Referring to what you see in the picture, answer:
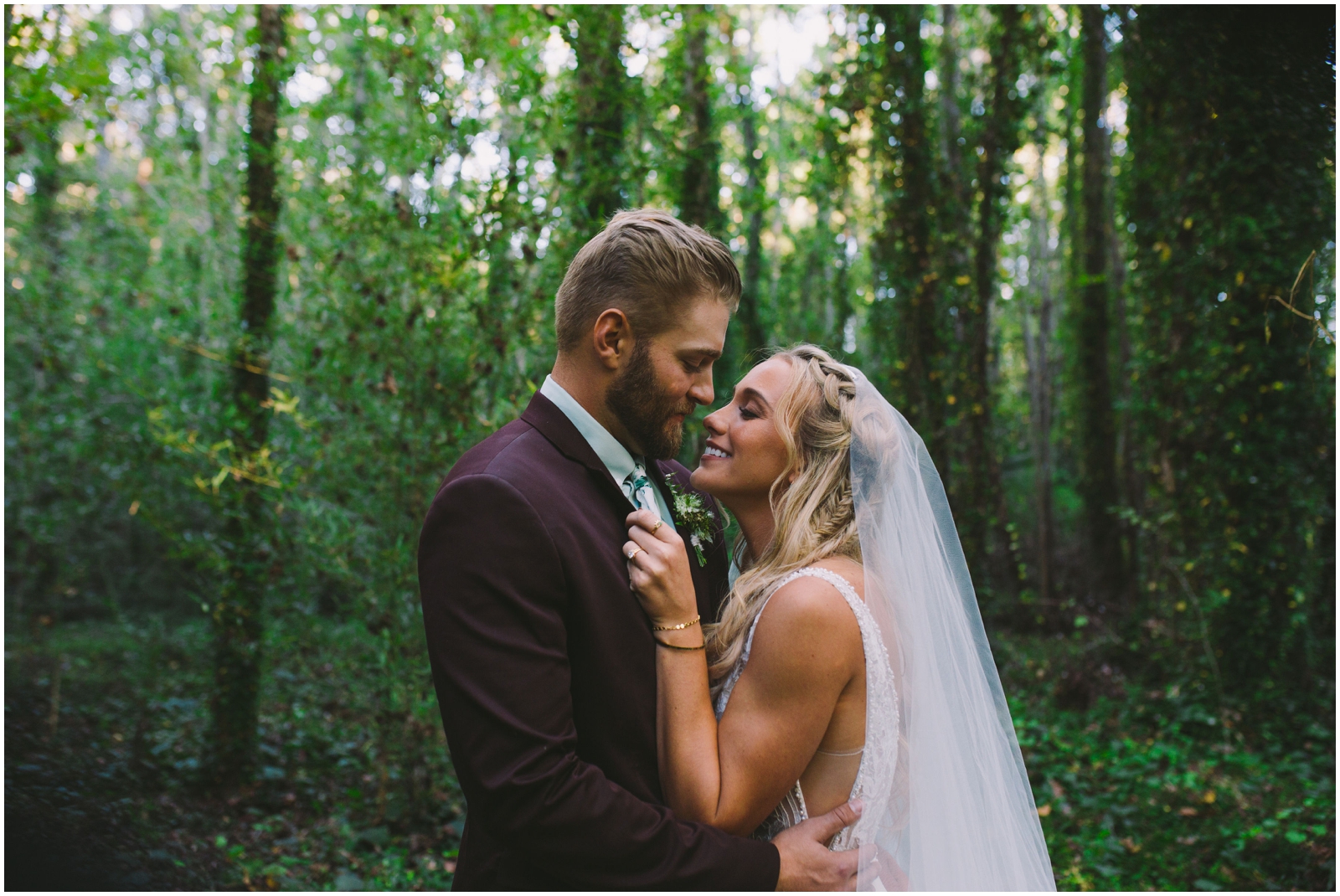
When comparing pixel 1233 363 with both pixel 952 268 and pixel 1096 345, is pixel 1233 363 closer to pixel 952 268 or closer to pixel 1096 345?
pixel 952 268

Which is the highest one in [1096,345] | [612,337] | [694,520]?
[1096,345]

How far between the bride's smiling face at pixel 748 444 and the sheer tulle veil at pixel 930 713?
25 centimetres

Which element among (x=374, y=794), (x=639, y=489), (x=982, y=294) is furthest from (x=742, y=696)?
(x=982, y=294)

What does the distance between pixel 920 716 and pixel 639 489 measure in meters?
1.00

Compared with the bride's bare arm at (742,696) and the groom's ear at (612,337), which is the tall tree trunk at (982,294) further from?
the groom's ear at (612,337)

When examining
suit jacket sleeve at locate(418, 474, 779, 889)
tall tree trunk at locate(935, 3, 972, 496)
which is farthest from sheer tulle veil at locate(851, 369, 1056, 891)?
tall tree trunk at locate(935, 3, 972, 496)

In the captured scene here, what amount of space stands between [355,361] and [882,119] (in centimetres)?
487

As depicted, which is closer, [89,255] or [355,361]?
[355,361]

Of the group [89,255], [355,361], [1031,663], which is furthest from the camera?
[89,255]

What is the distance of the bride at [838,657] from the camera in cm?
195

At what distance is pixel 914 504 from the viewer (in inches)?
96.2

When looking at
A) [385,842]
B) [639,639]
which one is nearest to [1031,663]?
[385,842]

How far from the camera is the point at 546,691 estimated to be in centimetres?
167

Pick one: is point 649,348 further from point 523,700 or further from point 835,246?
point 835,246
